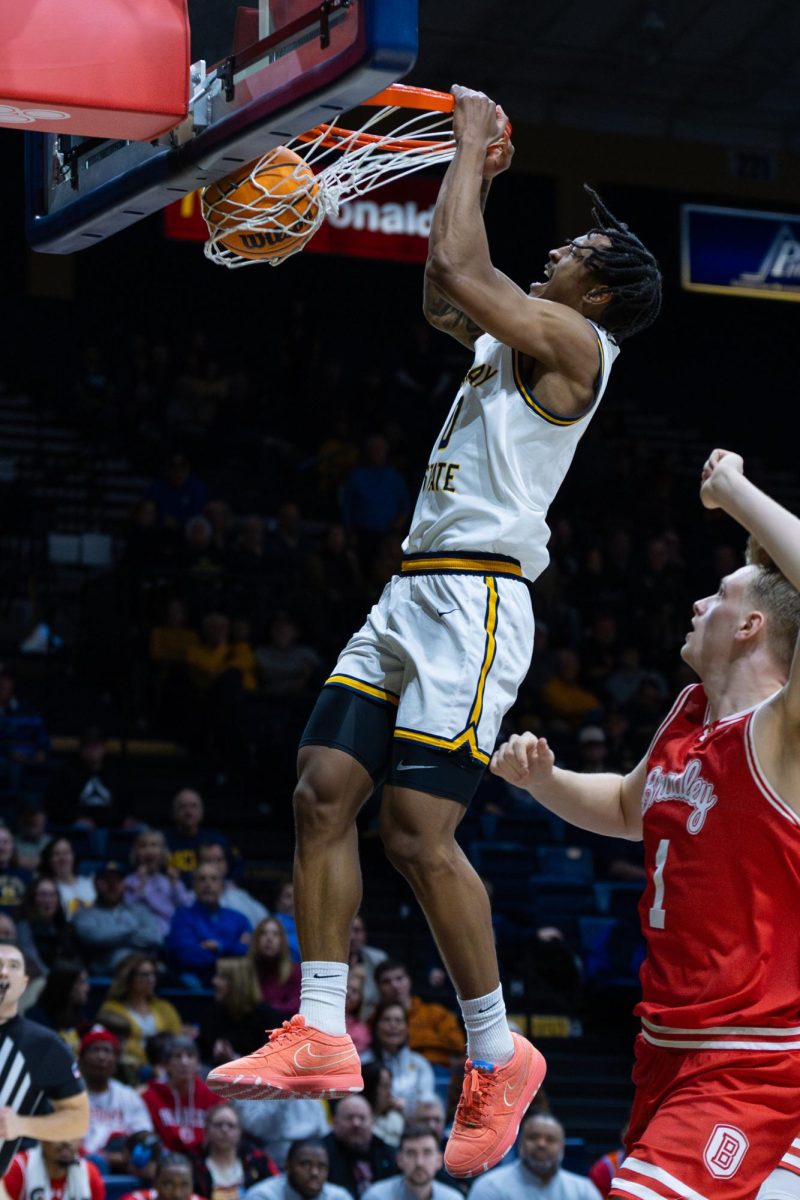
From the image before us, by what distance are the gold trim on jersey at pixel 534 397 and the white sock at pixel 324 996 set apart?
149cm

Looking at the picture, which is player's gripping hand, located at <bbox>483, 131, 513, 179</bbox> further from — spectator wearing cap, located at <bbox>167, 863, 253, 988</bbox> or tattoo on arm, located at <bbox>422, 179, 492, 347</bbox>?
spectator wearing cap, located at <bbox>167, 863, 253, 988</bbox>

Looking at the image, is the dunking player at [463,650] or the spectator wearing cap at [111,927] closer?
the dunking player at [463,650]

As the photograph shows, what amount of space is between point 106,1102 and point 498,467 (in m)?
5.70

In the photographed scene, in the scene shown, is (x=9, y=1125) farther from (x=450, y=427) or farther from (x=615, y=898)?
(x=615, y=898)

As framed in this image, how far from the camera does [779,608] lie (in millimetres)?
4496

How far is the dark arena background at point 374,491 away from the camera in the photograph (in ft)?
42.1

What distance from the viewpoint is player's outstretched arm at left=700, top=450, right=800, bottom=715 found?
403cm

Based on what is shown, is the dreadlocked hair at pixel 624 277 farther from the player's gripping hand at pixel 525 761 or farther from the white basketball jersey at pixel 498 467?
the player's gripping hand at pixel 525 761

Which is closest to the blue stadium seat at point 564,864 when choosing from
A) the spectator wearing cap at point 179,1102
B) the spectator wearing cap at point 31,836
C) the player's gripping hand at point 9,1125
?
the spectator wearing cap at point 31,836

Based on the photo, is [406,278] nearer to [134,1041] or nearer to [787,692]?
[134,1041]

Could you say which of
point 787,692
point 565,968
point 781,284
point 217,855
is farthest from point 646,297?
point 781,284

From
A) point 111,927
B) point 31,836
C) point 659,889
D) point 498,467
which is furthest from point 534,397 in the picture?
point 31,836

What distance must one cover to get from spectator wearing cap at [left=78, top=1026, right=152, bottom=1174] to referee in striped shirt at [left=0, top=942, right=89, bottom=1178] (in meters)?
1.41

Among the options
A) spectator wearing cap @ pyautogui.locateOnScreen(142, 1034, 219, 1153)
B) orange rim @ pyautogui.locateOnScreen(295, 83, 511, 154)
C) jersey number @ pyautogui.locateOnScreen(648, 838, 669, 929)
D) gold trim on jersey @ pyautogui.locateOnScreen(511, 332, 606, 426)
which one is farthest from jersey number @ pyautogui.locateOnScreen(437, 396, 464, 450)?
spectator wearing cap @ pyautogui.locateOnScreen(142, 1034, 219, 1153)
